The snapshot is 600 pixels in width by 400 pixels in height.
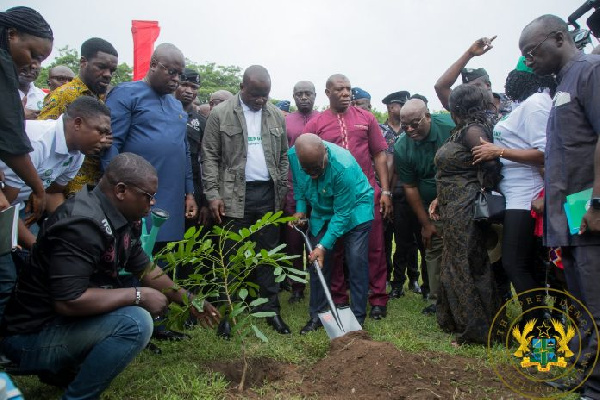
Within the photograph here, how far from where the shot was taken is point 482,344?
401 cm

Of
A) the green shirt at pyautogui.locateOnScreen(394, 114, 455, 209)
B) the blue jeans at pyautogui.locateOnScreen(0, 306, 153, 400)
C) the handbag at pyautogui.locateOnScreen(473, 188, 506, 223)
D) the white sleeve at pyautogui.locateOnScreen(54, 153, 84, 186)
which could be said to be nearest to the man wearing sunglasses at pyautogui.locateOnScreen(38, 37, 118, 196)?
the white sleeve at pyautogui.locateOnScreen(54, 153, 84, 186)

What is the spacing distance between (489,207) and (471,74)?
6.91 ft

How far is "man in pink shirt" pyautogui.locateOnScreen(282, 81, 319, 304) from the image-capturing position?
5.66 metres

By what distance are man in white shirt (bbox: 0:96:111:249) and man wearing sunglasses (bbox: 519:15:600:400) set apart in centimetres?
279

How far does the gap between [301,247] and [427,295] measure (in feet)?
4.78

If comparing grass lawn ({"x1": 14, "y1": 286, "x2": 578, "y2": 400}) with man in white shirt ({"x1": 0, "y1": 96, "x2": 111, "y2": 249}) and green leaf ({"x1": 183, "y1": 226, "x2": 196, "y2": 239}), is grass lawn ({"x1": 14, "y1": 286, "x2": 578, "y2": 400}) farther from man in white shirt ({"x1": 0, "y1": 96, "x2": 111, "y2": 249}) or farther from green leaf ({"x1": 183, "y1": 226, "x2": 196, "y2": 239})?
man in white shirt ({"x1": 0, "y1": 96, "x2": 111, "y2": 249})

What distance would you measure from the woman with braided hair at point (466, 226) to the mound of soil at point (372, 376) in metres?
0.57

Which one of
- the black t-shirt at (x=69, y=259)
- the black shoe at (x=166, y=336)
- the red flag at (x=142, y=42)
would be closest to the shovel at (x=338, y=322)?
the black shoe at (x=166, y=336)

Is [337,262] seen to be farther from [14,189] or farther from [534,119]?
[14,189]

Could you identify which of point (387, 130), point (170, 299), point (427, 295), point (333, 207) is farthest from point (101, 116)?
point (387, 130)

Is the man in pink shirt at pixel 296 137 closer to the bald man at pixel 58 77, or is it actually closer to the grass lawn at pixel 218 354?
the grass lawn at pixel 218 354

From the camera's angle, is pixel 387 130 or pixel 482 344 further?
pixel 387 130

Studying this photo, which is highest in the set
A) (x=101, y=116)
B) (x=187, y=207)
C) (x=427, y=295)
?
(x=101, y=116)

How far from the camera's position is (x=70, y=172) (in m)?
3.70
